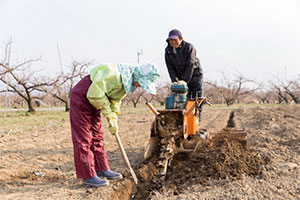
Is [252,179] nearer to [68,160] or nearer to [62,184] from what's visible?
[62,184]

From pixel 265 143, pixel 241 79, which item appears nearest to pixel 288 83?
pixel 241 79

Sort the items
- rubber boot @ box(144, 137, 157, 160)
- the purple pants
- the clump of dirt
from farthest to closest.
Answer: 1. rubber boot @ box(144, 137, 157, 160)
2. the clump of dirt
3. the purple pants

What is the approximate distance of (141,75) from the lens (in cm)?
349

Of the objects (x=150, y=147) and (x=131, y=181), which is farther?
(x=150, y=147)

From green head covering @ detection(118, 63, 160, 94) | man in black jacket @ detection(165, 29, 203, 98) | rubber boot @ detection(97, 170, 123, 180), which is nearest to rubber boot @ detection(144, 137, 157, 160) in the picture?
rubber boot @ detection(97, 170, 123, 180)

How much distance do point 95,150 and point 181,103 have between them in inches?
72.7

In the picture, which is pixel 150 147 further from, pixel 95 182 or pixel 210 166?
pixel 95 182

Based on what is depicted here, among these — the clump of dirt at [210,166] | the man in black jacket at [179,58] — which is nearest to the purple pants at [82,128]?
the clump of dirt at [210,166]

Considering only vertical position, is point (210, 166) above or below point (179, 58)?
below

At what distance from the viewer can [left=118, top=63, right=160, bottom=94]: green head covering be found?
11.2ft

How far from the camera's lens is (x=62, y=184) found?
3.68 meters

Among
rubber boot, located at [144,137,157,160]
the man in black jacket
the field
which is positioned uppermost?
the man in black jacket

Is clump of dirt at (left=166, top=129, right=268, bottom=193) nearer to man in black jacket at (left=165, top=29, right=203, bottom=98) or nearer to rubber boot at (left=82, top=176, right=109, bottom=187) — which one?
rubber boot at (left=82, top=176, right=109, bottom=187)

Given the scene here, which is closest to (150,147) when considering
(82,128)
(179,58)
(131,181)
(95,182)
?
(131,181)
